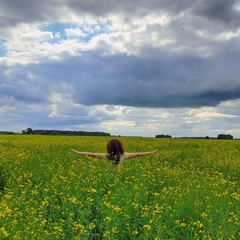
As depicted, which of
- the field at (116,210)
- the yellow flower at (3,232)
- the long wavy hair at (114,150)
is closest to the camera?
the yellow flower at (3,232)

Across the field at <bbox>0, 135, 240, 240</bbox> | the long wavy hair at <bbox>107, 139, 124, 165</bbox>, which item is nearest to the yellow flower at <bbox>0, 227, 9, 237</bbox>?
the field at <bbox>0, 135, 240, 240</bbox>

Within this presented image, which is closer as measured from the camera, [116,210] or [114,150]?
[116,210]

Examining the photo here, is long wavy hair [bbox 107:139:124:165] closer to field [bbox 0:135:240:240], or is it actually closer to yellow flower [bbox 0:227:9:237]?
field [bbox 0:135:240:240]

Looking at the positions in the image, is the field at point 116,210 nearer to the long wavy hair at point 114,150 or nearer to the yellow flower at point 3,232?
the yellow flower at point 3,232

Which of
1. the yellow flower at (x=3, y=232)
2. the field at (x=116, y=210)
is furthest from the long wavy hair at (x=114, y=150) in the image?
the yellow flower at (x=3, y=232)

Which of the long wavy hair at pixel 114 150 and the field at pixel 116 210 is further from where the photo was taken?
the long wavy hair at pixel 114 150

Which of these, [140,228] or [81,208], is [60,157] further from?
[140,228]

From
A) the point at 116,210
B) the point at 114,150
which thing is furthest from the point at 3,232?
the point at 114,150

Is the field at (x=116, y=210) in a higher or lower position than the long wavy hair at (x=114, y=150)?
lower

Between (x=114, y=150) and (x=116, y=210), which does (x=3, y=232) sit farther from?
(x=114, y=150)

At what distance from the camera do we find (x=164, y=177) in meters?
11.9

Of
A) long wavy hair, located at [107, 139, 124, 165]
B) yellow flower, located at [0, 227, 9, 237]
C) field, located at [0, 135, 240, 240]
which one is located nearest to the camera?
yellow flower, located at [0, 227, 9, 237]

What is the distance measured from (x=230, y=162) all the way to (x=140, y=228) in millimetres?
10940

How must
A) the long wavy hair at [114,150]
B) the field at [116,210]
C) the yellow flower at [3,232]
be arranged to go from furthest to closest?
the long wavy hair at [114,150], the field at [116,210], the yellow flower at [3,232]
